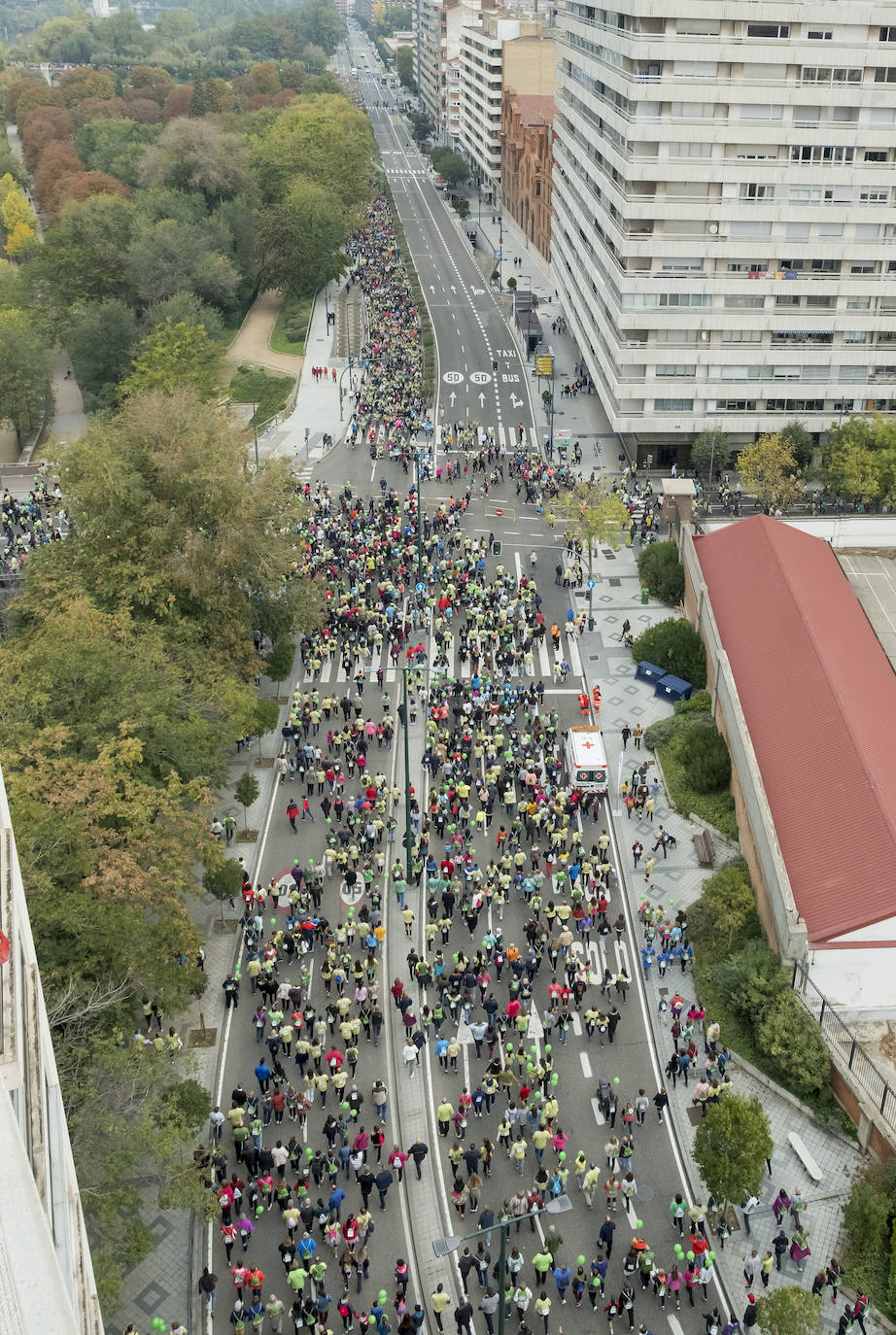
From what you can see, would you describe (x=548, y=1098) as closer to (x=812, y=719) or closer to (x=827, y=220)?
(x=812, y=719)

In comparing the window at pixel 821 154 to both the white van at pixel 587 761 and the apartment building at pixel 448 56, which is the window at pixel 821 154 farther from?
the apartment building at pixel 448 56

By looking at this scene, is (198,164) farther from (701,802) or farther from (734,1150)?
(734,1150)

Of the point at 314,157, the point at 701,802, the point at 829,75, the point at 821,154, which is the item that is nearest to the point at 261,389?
the point at 314,157

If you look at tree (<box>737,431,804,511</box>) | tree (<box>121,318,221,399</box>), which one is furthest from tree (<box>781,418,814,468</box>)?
tree (<box>121,318,221,399</box>)

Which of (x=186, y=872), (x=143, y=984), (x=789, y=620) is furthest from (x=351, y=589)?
(x=143, y=984)

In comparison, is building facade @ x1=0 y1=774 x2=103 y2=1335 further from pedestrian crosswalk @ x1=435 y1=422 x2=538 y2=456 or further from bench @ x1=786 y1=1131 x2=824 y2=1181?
pedestrian crosswalk @ x1=435 y1=422 x2=538 y2=456

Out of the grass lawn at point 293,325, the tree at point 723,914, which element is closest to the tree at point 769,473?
the tree at point 723,914

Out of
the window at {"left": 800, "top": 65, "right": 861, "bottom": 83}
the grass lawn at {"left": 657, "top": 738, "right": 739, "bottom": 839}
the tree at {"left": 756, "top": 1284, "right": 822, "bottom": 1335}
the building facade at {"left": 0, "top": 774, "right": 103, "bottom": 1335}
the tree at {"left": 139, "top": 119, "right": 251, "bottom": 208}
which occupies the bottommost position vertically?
the grass lawn at {"left": 657, "top": 738, "right": 739, "bottom": 839}
